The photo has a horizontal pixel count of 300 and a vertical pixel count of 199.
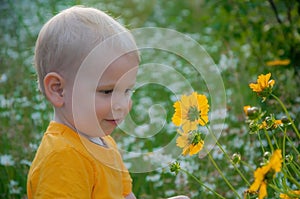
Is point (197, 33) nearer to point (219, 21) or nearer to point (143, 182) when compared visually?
point (219, 21)

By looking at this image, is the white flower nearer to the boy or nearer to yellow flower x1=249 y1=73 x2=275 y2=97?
the boy

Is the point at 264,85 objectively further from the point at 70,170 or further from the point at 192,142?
the point at 70,170

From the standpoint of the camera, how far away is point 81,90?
4.84ft

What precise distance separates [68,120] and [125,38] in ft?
0.78

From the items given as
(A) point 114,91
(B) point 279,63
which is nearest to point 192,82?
(B) point 279,63

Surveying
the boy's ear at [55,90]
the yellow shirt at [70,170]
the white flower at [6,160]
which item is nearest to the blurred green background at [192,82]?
the white flower at [6,160]

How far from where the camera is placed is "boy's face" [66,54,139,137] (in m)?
1.47

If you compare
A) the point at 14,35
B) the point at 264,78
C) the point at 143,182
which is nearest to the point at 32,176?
the point at 264,78

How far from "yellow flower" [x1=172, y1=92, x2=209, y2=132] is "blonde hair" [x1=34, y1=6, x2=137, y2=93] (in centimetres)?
20

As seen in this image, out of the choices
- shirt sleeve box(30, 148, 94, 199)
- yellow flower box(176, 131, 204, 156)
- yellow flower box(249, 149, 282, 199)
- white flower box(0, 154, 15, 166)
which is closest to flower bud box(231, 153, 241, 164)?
yellow flower box(176, 131, 204, 156)

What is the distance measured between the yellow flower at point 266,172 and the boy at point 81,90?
421 millimetres

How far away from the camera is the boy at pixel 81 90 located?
1449 mm

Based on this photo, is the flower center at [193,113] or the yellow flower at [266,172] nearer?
the yellow flower at [266,172]

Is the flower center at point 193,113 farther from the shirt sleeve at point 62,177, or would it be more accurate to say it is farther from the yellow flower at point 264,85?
the shirt sleeve at point 62,177
